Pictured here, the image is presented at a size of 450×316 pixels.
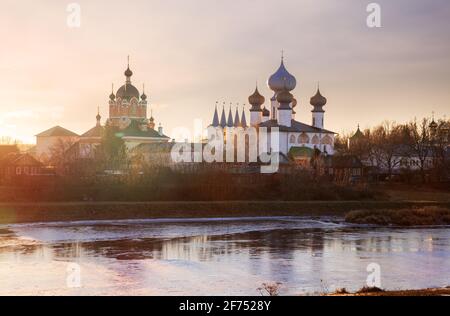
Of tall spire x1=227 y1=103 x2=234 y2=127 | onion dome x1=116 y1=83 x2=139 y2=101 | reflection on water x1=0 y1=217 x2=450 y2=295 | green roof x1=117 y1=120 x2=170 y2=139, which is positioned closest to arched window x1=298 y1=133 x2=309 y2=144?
tall spire x1=227 y1=103 x2=234 y2=127

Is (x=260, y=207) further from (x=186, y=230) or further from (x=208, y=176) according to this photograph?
(x=186, y=230)

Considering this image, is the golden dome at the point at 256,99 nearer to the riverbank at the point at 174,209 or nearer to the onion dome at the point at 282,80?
the onion dome at the point at 282,80

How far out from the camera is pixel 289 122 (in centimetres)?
8175

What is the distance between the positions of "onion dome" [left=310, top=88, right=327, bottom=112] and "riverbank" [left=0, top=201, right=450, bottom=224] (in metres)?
33.6

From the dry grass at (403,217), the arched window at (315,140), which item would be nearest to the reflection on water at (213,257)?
the dry grass at (403,217)

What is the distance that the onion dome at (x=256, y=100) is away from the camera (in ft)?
286

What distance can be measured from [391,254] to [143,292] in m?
11.7

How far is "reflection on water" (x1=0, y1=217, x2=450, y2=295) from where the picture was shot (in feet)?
72.4

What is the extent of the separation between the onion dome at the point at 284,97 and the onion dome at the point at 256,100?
5.73m

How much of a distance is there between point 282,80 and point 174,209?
1516 inches

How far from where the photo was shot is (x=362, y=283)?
22.2 meters

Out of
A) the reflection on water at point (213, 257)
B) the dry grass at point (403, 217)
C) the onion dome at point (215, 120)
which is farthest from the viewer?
the onion dome at point (215, 120)

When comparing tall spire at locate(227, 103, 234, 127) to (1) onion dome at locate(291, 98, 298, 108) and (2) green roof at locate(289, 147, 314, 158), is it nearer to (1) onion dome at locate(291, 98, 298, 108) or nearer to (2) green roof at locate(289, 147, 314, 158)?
(1) onion dome at locate(291, 98, 298, 108)
